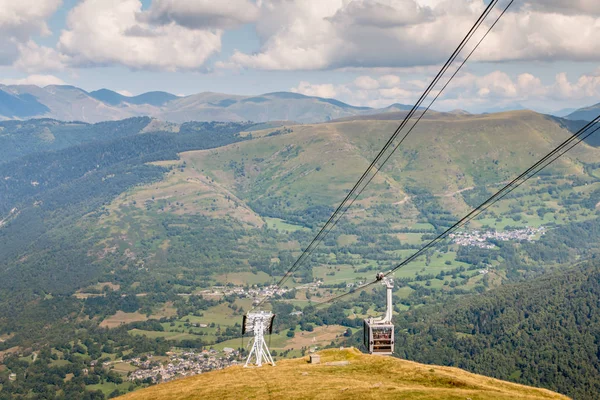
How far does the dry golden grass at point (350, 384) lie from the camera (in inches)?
2330

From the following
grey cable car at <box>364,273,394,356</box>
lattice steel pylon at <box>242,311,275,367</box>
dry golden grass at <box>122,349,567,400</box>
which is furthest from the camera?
lattice steel pylon at <box>242,311,275,367</box>

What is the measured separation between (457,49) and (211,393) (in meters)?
49.7

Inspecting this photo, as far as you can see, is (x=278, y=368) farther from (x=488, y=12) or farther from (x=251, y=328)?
(x=488, y=12)

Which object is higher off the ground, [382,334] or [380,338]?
[382,334]

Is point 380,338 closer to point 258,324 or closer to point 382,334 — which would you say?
point 382,334

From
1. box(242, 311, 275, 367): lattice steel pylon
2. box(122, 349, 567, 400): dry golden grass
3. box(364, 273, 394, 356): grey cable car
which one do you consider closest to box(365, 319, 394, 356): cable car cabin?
box(364, 273, 394, 356): grey cable car

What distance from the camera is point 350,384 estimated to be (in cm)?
6612

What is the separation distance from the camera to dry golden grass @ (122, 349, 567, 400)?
59188mm

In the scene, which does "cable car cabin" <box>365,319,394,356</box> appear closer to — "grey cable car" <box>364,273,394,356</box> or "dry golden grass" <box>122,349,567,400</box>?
"grey cable car" <box>364,273,394,356</box>

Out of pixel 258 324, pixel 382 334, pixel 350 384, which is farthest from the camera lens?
pixel 258 324

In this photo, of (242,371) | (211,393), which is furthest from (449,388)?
(242,371)

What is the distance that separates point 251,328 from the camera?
3679 inches

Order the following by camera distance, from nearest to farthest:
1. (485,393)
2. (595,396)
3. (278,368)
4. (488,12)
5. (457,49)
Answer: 1. (488,12)
2. (457,49)
3. (485,393)
4. (278,368)
5. (595,396)

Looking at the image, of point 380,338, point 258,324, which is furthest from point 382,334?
point 258,324
